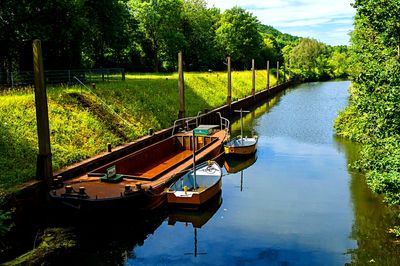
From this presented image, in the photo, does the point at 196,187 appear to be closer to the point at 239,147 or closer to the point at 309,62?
the point at 239,147

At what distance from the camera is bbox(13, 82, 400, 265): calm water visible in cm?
1224

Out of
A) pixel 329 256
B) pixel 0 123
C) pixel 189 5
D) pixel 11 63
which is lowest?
pixel 329 256

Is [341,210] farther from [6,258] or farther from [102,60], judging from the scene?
[102,60]

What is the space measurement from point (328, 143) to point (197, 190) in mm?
14745

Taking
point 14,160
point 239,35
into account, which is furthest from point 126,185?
point 239,35

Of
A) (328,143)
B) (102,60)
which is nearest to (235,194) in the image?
(328,143)

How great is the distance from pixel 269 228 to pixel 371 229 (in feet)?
11.0

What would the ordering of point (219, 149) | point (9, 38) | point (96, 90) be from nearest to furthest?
point (219, 149) → point (96, 90) → point (9, 38)

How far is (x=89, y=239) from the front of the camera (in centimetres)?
1324

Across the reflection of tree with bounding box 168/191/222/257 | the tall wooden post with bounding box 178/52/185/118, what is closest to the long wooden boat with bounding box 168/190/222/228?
the reflection of tree with bounding box 168/191/222/257

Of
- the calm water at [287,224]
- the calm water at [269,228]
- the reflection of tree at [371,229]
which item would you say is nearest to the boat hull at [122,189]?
the calm water at [269,228]

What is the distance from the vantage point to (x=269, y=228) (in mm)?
14211

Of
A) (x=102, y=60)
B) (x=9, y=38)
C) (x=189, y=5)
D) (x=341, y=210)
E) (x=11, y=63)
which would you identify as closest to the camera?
(x=341, y=210)

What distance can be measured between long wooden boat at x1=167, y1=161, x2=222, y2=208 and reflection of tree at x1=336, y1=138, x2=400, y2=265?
17.7 ft
